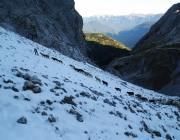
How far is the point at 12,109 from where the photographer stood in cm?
1005

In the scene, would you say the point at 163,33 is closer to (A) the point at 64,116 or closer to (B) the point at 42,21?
(B) the point at 42,21

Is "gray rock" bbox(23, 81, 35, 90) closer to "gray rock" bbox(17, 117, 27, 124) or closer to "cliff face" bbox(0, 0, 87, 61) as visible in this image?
"gray rock" bbox(17, 117, 27, 124)

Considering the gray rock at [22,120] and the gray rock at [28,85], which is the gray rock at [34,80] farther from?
the gray rock at [22,120]

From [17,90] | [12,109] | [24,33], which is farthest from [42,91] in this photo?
[24,33]

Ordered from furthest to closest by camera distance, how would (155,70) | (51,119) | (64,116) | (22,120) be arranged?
1. (155,70)
2. (64,116)
3. (51,119)
4. (22,120)

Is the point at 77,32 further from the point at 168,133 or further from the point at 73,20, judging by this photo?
the point at 168,133

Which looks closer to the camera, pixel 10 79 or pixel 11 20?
pixel 10 79

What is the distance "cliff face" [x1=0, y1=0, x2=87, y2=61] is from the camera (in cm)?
5915

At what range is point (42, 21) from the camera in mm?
68438

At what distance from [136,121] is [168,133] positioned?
3072 mm

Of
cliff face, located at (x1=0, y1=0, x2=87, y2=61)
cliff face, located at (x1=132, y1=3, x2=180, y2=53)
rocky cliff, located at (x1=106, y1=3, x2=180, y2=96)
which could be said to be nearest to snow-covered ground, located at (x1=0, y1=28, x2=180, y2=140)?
cliff face, located at (x1=0, y1=0, x2=87, y2=61)

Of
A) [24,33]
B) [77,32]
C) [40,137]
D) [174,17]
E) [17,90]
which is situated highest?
[174,17]

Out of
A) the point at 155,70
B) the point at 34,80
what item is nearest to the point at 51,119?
the point at 34,80

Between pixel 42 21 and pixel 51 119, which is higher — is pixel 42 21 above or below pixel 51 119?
above
